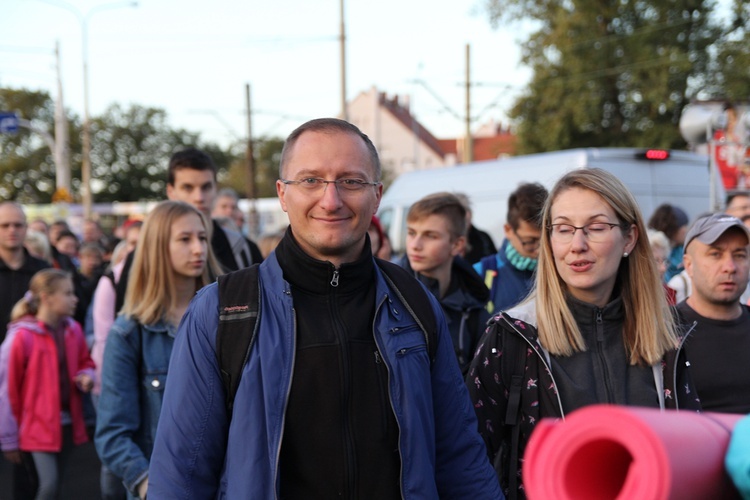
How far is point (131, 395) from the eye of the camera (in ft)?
12.1

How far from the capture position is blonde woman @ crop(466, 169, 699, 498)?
9.16 feet

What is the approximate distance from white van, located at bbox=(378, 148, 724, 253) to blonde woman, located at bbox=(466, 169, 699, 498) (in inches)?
315

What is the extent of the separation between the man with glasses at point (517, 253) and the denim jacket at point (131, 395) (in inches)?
78.9

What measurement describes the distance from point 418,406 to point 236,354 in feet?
1.75

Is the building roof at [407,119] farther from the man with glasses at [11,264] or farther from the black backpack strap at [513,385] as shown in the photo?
the black backpack strap at [513,385]

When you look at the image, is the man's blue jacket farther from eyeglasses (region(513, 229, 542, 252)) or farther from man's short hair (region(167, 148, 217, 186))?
man's short hair (region(167, 148, 217, 186))

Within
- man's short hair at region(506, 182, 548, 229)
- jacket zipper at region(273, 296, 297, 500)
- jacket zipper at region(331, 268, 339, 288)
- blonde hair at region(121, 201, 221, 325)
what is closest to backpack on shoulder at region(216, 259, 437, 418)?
jacket zipper at region(273, 296, 297, 500)

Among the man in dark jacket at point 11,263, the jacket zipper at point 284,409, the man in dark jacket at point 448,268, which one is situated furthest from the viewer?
the man in dark jacket at point 11,263

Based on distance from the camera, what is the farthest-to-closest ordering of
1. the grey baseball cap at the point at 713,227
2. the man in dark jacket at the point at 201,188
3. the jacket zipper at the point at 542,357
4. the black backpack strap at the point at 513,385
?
the man in dark jacket at the point at 201,188
the grey baseball cap at the point at 713,227
the black backpack strap at the point at 513,385
the jacket zipper at the point at 542,357

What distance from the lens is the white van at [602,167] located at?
11604 millimetres

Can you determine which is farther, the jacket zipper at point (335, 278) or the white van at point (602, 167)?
the white van at point (602, 167)

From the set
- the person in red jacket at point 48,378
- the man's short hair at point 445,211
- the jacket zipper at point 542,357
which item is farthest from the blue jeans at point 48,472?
the jacket zipper at point 542,357

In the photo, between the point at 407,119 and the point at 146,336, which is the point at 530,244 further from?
the point at 407,119

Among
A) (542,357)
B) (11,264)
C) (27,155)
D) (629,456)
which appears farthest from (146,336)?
(27,155)
